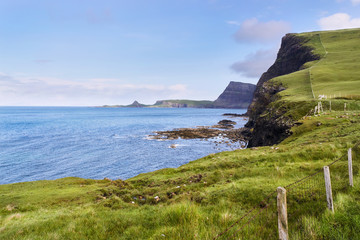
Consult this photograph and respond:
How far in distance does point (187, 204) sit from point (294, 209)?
199 inches

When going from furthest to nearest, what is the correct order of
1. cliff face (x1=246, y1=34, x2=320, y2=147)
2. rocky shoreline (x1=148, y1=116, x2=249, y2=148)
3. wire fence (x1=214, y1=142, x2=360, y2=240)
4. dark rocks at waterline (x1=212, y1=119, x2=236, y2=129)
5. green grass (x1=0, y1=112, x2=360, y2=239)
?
dark rocks at waterline (x1=212, y1=119, x2=236, y2=129), rocky shoreline (x1=148, y1=116, x2=249, y2=148), cliff face (x1=246, y1=34, x2=320, y2=147), green grass (x1=0, y1=112, x2=360, y2=239), wire fence (x1=214, y1=142, x2=360, y2=240)

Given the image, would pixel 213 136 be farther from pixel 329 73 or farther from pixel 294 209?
pixel 294 209

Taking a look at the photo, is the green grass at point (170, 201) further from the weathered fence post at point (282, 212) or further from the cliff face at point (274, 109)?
the cliff face at point (274, 109)

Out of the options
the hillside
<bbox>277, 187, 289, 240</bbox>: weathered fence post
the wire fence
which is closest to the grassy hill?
the hillside

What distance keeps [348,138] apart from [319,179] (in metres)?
11.9

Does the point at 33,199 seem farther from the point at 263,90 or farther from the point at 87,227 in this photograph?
the point at 263,90

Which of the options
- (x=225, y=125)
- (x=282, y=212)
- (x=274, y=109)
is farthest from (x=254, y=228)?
(x=225, y=125)

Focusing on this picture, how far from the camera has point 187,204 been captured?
34.0 feet

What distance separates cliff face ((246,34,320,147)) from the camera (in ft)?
136

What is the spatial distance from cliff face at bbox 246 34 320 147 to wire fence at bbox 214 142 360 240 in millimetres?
23199

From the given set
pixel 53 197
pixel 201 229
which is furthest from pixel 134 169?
pixel 201 229

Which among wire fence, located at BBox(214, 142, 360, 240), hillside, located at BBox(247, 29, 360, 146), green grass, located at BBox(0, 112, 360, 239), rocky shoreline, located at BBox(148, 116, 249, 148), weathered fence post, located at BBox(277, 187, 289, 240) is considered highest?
hillside, located at BBox(247, 29, 360, 146)

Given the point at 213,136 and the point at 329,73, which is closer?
the point at 329,73

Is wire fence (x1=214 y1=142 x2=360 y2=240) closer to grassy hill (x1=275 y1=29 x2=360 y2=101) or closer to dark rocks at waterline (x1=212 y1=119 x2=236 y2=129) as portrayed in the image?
grassy hill (x1=275 y1=29 x2=360 y2=101)
